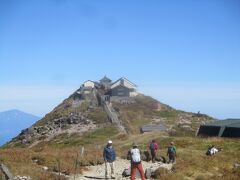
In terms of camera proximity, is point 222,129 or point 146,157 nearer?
point 146,157

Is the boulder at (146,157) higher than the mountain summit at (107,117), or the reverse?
the mountain summit at (107,117)

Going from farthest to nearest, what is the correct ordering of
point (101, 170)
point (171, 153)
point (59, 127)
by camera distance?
point (59, 127)
point (171, 153)
point (101, 170)

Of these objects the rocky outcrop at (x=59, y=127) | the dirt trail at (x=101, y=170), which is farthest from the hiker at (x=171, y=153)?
the rocky outcrop at (x=59, y=127)

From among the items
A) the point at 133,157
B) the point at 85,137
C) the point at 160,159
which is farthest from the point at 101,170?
the point at 85,137

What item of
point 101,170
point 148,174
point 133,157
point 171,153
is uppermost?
point 133,157

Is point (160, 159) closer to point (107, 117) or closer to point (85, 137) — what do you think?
point (85, 137)

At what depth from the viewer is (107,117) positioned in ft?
309

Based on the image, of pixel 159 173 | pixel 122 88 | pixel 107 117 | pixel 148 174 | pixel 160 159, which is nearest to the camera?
pixel 148 174

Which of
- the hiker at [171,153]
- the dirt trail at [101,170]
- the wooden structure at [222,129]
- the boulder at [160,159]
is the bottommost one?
the dirt trail at [101,170]

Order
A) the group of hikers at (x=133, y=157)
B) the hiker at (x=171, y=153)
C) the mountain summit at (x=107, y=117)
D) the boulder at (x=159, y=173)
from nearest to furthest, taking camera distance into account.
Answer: the group of hikers at (x=133, y=157) → the boulder at (x=159, y=173) → the hiker at (x=171, y=153) → the mountain summit at (x=107, y=117)

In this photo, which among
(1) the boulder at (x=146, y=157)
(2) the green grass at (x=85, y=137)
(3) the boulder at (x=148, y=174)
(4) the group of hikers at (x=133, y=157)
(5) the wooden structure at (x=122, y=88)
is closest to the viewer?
(4) the group of hikers at (x=133, y=157)

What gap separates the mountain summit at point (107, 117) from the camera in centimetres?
8431

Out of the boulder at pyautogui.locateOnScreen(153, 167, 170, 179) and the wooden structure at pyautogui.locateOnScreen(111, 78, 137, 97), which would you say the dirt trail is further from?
the wooden structure at pyautogui.locateOnScreen(111, 78, 137, 97)

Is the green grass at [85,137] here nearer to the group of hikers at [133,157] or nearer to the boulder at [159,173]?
the group of hikers at [133,157]
